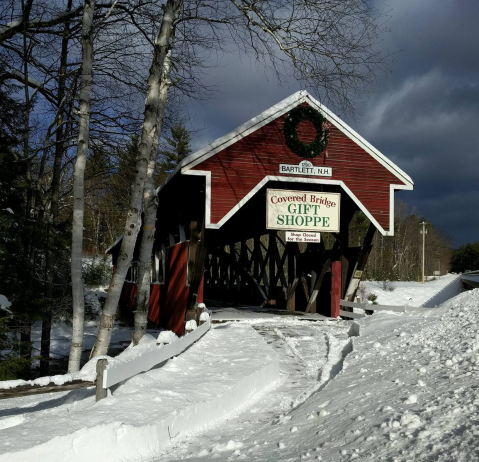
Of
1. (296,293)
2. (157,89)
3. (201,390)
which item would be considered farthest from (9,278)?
(296,293)

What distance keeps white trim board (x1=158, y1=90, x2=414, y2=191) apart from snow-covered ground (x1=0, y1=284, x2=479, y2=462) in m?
4.95

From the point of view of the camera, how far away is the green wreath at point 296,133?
40.4 feet

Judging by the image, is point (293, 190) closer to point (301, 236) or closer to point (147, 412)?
point (301, 236)

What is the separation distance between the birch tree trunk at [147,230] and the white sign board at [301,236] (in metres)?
3.77

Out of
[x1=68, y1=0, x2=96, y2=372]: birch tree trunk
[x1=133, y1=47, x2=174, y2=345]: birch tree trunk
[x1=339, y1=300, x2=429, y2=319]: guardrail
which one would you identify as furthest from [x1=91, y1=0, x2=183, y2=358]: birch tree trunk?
[x1=339, y1=300, x2=429, y2=319]: guardrail

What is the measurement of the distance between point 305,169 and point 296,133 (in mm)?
867

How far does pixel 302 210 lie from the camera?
41.2ft

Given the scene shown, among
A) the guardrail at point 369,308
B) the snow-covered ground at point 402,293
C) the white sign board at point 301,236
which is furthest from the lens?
the snow-covered ground at point 402,293

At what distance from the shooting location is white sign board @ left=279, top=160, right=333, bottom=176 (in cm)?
1229

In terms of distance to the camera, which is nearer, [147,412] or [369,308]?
[147,412]

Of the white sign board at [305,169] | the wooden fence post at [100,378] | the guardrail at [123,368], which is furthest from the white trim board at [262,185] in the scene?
the wooden fence post at [100,378]

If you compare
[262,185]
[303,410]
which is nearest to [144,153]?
[262,185]

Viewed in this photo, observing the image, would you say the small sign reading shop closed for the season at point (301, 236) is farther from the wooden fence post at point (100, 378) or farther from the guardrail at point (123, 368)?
the wooden fence post at point (100, 378)

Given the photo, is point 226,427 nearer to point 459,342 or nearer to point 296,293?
point 459,342
